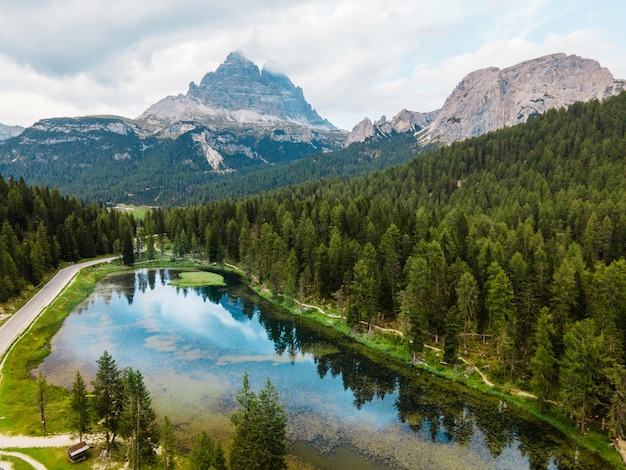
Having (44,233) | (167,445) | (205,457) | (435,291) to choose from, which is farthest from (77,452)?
(44,233)

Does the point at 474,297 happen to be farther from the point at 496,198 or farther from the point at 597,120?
the point at 597,120

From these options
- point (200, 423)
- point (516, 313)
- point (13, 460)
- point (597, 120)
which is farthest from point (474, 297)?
point (597, 120)

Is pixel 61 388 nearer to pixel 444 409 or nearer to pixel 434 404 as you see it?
pixel 434 404

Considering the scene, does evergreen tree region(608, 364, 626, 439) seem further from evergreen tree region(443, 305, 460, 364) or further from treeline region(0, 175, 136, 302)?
treeline region(0, 175, 136, 302)

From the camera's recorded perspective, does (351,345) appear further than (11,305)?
No

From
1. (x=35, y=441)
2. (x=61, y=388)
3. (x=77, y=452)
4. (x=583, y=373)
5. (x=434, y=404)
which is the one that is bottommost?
(x=434, y=404)

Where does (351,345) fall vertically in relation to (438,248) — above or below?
below
